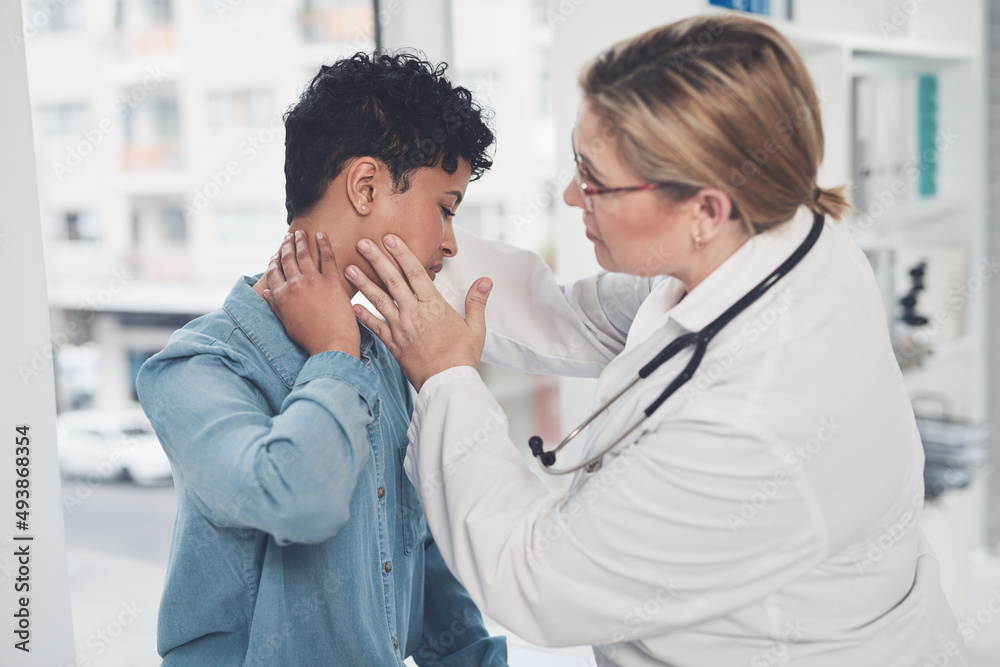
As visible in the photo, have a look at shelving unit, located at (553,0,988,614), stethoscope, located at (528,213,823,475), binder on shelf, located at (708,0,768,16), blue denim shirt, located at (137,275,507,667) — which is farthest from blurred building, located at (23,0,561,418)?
shelving unit, located at (553,0,988,614)

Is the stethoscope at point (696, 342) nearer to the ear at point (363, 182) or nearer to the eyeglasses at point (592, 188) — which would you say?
the eyeglasses at point (592, 188)

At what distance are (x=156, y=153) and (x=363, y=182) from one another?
1073 mm

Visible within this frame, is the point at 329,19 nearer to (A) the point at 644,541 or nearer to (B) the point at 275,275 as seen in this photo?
(B) the point at 275,275

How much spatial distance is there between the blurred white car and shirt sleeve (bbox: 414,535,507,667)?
2.80 feet

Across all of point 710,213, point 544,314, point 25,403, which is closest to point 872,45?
point 544,314

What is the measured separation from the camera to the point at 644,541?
101cm

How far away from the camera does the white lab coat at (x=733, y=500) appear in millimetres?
Answer: 1002

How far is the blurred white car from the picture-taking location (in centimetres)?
203

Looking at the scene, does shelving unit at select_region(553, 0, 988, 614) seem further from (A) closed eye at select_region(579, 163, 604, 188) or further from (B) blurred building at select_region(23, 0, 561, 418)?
(A) closed eye at select_region(579, 163, 604, 188)

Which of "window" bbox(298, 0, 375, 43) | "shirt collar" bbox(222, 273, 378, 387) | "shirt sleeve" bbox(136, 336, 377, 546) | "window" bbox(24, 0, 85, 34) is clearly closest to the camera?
"shirt sleeve" bbox(136, 336, 377, 546)

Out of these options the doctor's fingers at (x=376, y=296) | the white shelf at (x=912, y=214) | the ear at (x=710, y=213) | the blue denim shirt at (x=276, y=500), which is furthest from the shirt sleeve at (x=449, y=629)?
the white shelf at (x=912, y=214)

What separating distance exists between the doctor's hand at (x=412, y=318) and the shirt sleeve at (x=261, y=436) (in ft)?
0.36

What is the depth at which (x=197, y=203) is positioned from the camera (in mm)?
2039

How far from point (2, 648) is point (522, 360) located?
95 cm
